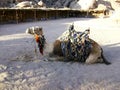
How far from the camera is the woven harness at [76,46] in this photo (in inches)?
294

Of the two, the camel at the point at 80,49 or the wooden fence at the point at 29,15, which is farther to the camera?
the wooden fence at the point at 29,15

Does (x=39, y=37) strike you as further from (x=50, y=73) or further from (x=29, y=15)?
(x=29, y=15)

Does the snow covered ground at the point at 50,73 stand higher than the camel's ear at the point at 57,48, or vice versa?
the camel's ear at the point at 57,48

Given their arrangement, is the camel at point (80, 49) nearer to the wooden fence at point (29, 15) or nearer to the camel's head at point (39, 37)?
the camel's head at point (39, 37)

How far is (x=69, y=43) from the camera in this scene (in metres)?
7.50

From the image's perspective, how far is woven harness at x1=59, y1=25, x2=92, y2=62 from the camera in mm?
7469

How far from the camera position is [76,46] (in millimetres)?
7469

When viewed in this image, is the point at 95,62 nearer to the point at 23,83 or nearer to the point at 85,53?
the point at 85,53

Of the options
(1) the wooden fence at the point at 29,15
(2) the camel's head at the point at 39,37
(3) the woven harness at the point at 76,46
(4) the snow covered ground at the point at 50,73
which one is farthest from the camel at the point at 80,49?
(1) the wooden fence at the point at 29,15

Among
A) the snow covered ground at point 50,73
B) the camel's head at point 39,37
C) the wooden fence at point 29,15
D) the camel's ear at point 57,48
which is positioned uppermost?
the camel's head at point 39,37

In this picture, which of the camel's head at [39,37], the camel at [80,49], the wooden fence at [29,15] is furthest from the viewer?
the wooden fence at [29,15]

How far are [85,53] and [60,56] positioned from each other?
67 centimetres

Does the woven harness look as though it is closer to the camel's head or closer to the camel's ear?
the camel's ear

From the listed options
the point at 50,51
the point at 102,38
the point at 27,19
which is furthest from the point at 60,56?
the point at 27,19
